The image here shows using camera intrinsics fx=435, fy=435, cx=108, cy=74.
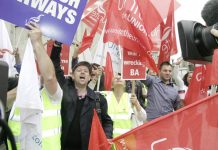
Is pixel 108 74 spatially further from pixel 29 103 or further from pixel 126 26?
pixel 29 103

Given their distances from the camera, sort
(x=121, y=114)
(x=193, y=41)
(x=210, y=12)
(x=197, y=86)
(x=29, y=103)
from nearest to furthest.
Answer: (x=210, y=12), (x=193, y=41), (x=29, y=103), (x=197, y=86), (x=121, y=114)

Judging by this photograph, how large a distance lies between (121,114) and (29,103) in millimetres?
2393

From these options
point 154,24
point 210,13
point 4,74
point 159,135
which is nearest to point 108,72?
point 154,24

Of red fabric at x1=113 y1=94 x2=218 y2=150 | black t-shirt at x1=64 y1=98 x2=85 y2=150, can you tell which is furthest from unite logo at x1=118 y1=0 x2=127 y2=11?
red fabric at x1=113 y1=94 x2=218 y2=150

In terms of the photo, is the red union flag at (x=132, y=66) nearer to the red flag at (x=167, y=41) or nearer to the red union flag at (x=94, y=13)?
the red flag at (x=167, y=41)

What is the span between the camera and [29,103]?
2836mm

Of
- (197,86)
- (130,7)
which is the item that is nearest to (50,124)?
(197,86)

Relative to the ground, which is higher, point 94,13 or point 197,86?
point 94,13

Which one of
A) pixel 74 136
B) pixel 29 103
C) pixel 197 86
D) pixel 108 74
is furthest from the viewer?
pixel 108 74

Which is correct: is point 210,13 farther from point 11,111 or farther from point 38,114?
point 11,111

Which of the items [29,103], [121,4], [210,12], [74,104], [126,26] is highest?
[121,4]

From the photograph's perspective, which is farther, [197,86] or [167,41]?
[167,41]

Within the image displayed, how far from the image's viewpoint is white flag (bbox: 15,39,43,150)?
2848 mm

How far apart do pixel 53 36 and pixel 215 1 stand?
1.28 meters
